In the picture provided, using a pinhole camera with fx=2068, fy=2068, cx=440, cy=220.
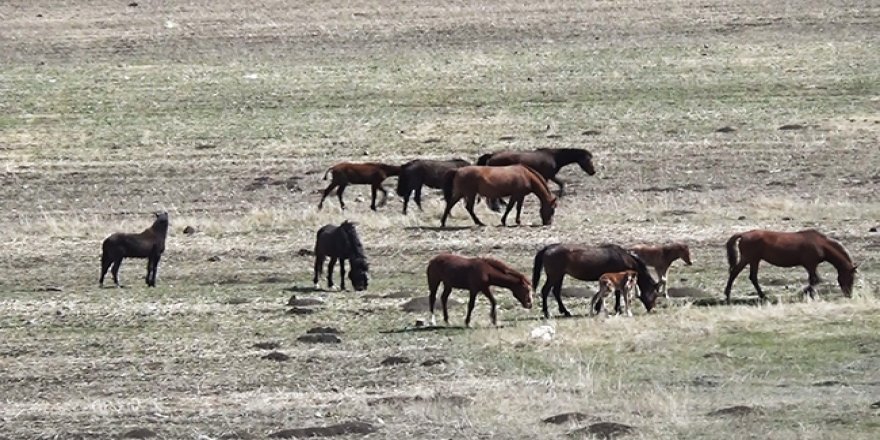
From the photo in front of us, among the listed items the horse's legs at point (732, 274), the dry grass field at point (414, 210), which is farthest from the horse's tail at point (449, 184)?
the horse's legs at point (732, 274)

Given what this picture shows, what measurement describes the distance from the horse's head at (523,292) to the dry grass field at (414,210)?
0.38 meters

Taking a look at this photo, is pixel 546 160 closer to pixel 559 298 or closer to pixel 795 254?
pixel 795 254

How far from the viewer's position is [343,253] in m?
25.3

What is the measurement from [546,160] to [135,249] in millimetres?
9744

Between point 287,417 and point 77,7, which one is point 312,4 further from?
point 287,417

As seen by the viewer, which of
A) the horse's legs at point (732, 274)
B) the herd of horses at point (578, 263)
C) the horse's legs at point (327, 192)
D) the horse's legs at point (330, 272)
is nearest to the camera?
the herd of horses at point (578, 263)

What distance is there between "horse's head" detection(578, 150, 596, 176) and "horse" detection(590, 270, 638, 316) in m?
11.9


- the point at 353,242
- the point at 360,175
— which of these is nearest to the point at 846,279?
the point at 353,242

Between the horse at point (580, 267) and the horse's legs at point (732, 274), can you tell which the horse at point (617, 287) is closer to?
the horse at point (580, 267)

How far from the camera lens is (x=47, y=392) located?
62.8 ft

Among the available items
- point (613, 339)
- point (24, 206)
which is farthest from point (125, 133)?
point (613, 339)

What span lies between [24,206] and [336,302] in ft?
41.1

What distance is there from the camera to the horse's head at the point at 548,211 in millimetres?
30188

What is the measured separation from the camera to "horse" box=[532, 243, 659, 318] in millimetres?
22453
